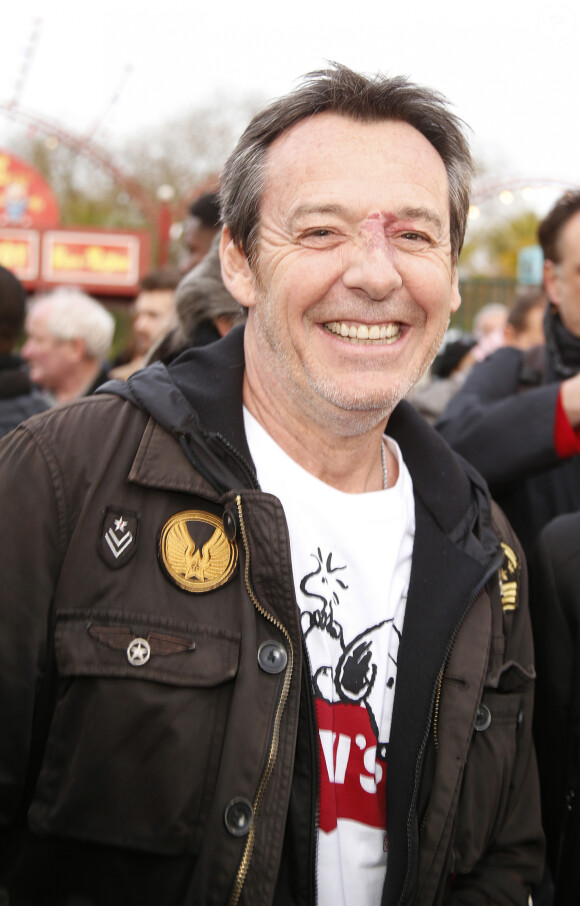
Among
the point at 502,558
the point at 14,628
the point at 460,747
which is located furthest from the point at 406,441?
the point at 14,628

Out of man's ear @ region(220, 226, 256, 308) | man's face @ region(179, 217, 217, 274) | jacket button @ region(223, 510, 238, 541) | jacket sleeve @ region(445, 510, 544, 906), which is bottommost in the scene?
jacket sleeve @ region(445, 510, 544, 906)

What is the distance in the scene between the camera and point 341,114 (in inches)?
72.8

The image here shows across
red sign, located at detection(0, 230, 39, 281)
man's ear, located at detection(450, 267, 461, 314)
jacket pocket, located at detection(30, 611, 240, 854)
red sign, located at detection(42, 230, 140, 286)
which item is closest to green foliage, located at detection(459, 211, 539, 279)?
red sign, located at detection(42, 230, 140, 286)

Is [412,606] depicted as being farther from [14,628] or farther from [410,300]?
[14,628]

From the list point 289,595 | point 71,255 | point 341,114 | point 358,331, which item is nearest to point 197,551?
point 289,595

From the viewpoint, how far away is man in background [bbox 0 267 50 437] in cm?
306

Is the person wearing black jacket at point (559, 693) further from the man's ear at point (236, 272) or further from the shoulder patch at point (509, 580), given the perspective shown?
the man's ear at point (236, 272)

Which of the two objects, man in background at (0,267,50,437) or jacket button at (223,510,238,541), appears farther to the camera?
man in background at (0,267,50,437)

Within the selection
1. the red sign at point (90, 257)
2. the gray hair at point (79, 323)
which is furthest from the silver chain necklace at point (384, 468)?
the red sign at point (90, 257)

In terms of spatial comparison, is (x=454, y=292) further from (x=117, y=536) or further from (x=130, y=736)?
(x=130, y=736)

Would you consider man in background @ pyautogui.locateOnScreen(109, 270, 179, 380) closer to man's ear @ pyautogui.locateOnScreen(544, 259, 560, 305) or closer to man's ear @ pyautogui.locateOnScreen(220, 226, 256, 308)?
man's ear @ pyautogui.locateOnScreen(544, 259, 560, 305)

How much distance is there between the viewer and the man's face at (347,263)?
1783mm

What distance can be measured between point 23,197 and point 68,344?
15606mm

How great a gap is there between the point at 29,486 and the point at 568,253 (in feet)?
6.48
